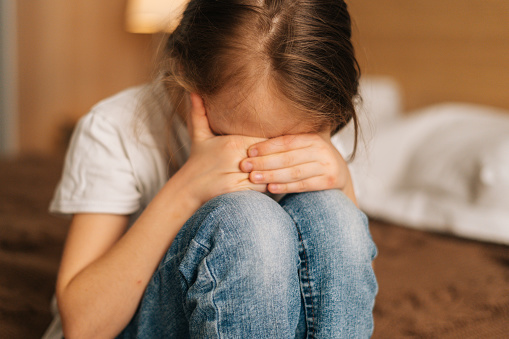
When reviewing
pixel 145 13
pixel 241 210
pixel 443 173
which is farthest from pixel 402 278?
pixel 145 13

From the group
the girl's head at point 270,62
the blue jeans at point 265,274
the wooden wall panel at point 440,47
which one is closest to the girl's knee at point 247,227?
the blue jeans at point 265,274

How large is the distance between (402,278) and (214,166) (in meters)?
0.52

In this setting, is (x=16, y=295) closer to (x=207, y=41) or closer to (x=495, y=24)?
(x=207, y=41)

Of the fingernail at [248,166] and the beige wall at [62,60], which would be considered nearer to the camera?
the fingernail at [248,166]

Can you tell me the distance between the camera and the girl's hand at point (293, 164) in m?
0.57

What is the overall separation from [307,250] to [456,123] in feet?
3.34

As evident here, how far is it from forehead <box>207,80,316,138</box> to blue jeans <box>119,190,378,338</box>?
0.31 ft

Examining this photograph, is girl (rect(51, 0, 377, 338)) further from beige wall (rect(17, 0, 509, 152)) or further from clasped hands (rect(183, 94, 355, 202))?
beige wall (rect(17, 0, 509, 152))

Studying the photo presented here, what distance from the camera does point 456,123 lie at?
4.39 feet

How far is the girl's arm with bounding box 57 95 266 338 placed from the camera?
0.56 m

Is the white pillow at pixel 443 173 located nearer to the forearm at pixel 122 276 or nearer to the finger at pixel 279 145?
the finger at pixel 279 145

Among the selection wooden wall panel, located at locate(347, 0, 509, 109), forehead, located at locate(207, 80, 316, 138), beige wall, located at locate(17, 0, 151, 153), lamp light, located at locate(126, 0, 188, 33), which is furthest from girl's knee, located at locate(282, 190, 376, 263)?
beige wall, located at locate(17, 0, 151, 153)

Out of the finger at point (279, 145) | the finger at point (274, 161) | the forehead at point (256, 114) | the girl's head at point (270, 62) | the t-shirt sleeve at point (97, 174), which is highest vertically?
the girl's head at point (270, 62)

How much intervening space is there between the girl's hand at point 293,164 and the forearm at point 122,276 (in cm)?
10
